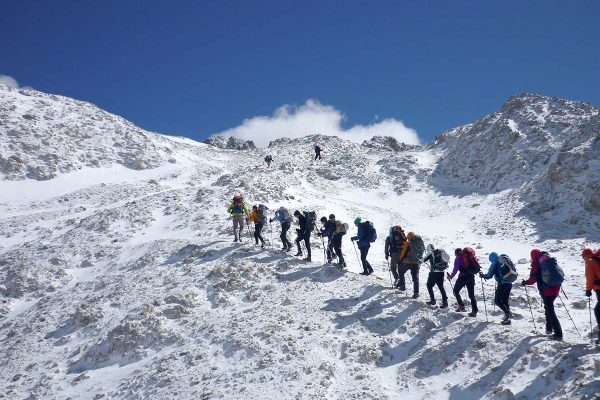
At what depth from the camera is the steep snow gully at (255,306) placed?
11.6m

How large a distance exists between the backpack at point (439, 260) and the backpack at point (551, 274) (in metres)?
3.20

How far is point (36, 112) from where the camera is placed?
58906 millimetres

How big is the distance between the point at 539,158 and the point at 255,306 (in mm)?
36982

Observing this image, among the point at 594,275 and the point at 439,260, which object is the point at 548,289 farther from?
the point at 439,260

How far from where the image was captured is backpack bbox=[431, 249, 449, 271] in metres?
14.2

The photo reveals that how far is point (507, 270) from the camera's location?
41.4 feet

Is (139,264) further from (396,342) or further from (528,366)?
(528,366)

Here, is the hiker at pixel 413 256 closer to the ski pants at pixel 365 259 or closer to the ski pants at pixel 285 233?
the ski pants at pixel 365 259

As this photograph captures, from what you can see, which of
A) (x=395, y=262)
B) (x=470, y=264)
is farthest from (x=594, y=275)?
(x=395, y=262)

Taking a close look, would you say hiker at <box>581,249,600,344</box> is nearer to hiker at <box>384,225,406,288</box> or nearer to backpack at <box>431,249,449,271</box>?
backpack at <box>431,249,449,271</box>

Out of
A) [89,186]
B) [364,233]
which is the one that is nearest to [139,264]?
[364,233]

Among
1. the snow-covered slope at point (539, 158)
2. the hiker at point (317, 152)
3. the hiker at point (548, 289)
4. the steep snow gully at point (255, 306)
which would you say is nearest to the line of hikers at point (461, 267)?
the hiker at point (548, 289)

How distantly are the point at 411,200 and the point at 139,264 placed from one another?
95.9 ft

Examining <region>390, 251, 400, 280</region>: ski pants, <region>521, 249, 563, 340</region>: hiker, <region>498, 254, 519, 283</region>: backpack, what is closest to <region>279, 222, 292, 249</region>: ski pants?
<region>390, 251, 400, 280</region>: ski pants
